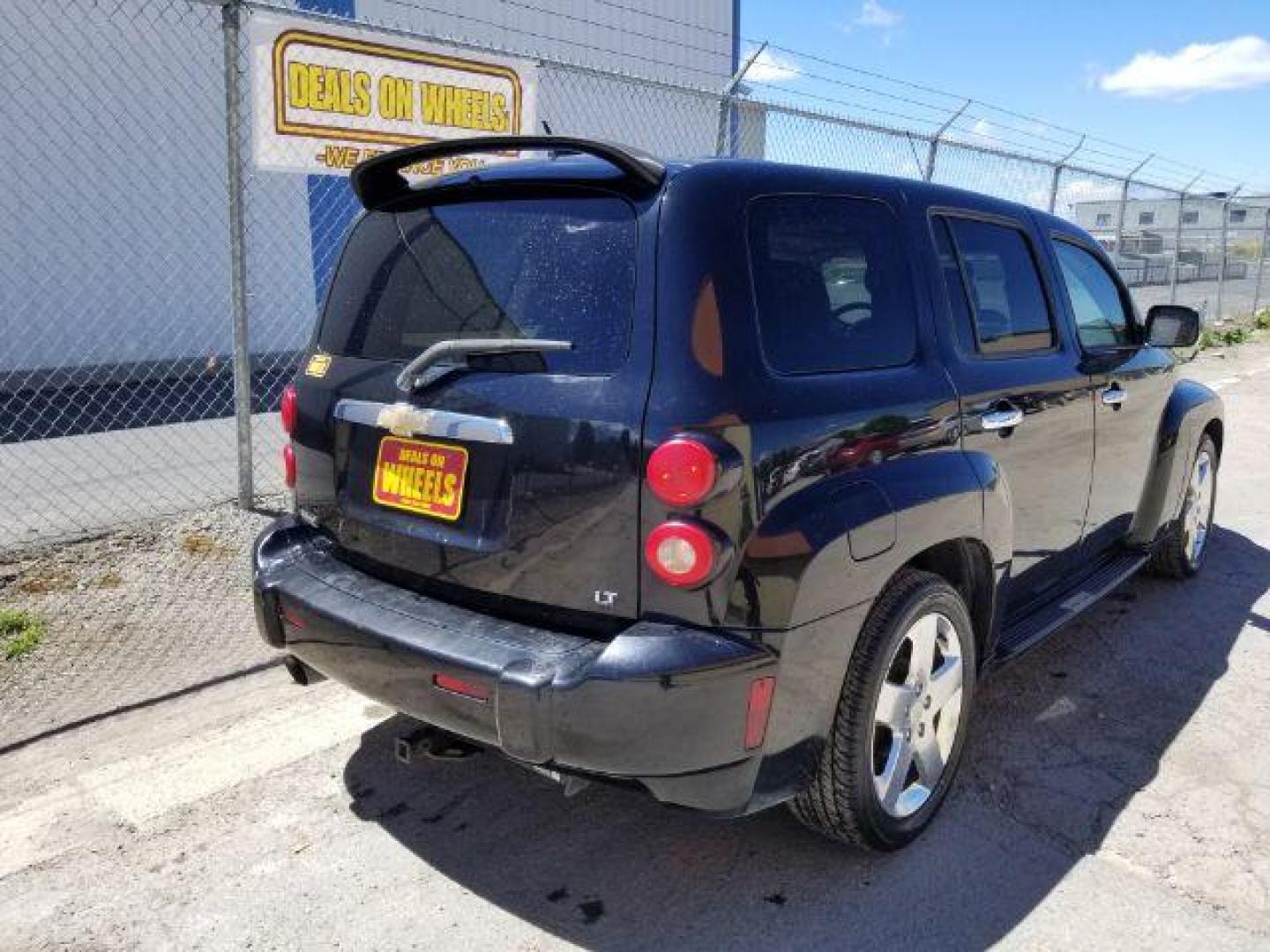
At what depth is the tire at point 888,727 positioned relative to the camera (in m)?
2.60

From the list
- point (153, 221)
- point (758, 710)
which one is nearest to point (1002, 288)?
point (758, 710)

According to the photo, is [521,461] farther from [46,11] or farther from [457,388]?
[46,11]

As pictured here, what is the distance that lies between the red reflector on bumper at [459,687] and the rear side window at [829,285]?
1018 mm

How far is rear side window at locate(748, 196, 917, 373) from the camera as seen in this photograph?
2.50 m

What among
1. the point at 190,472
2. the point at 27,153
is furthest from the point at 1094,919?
the point at 27,153

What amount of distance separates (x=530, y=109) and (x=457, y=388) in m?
4.72

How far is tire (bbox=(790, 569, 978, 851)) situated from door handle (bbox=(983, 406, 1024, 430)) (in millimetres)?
555

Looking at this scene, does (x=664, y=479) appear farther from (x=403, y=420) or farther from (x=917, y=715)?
(x=917, y=715)

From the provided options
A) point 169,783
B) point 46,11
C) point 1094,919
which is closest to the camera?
point 1094,919

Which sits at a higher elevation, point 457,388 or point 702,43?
point 702,43

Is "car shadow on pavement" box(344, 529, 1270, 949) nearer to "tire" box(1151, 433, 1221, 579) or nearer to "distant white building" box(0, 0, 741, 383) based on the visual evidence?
"tire" box(1151, 433, 1221, 579)

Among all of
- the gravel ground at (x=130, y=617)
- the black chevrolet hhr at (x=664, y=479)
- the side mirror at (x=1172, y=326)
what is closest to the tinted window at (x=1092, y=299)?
the side mirror at (x=1172, y=326)

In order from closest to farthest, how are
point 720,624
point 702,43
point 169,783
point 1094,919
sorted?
1. point 720,624
2. point 1094,919
3. point 169,783
4. point 702,43

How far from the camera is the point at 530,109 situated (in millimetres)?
6715
